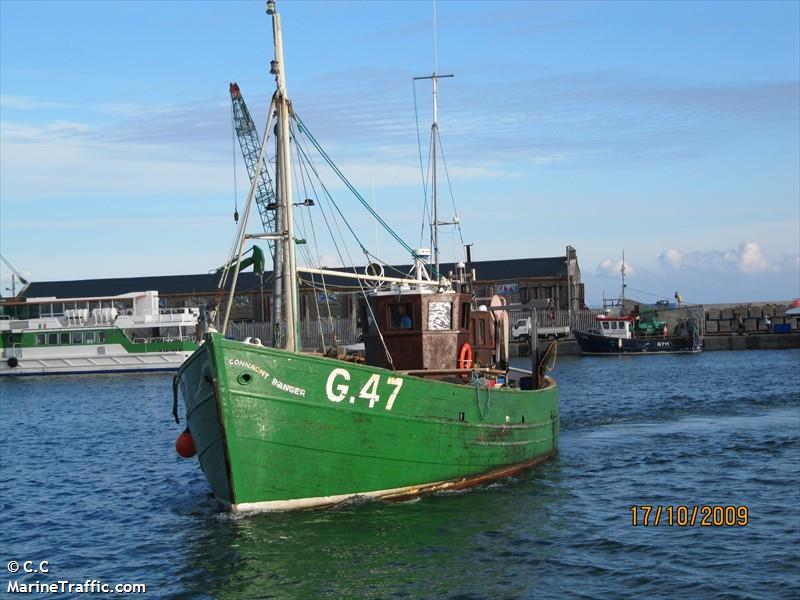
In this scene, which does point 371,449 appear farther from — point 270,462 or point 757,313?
point 757,313

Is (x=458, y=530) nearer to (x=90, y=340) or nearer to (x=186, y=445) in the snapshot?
(x=186, y=445)

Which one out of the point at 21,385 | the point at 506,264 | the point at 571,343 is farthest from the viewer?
the point at 506,264

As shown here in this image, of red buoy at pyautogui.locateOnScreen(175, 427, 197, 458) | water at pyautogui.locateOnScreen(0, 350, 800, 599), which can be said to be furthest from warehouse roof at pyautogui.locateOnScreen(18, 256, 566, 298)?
red buoy at pyautogui.locateOnScreen(175, 427, 197, 458)

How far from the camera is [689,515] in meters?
17.7

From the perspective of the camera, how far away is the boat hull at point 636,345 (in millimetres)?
74188

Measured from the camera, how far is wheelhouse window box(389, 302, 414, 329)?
21.2 m

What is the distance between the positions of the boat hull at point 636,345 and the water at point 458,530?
143ft

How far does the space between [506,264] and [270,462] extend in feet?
230

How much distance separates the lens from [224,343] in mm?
15695

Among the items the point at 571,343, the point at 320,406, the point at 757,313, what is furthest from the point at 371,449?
the point at 757,313

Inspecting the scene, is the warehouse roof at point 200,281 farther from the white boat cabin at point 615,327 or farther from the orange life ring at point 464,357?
the orange life ring at point 464,357

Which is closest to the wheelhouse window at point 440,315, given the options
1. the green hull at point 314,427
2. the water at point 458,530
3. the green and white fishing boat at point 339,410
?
the green and white fishing boat at point 339,410

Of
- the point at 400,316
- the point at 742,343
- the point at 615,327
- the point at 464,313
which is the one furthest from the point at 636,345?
the point at 400,316

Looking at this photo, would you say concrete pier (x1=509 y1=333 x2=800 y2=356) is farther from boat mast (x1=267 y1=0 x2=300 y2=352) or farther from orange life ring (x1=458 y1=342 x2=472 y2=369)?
boat mast (x1=267 y1=0 x2=300 y2=352)
